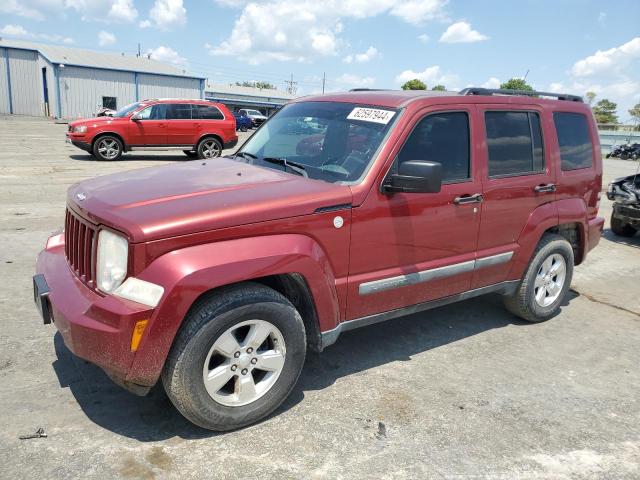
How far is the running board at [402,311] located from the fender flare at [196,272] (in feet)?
1.76

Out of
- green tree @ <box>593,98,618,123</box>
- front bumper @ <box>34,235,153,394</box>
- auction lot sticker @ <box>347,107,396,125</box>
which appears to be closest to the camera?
front bumper @ <box>34,235,153,394</box>

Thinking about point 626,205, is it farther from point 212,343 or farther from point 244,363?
point 212,343

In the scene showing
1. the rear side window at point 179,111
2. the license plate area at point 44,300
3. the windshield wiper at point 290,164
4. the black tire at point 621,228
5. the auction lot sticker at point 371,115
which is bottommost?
the black tire at point 621,228

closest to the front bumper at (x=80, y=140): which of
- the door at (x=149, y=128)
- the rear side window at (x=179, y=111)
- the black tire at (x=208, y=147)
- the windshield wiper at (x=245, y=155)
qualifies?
the door at (x=149, y=128)

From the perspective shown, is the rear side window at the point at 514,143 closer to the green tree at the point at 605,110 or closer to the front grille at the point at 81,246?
the front grille at the point at 81,246

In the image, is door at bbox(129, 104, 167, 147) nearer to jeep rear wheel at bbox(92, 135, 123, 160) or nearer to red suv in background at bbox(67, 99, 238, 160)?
red suv in background at bbox(67, 99, 238, 160)

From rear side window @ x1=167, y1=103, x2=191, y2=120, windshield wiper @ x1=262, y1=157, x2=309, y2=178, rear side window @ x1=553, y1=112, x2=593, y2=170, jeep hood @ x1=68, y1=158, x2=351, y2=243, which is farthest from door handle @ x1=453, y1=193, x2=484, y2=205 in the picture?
rear side window @ x1=167, y1=103, x2=191, y2=120

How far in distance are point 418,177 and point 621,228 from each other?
24.1ft

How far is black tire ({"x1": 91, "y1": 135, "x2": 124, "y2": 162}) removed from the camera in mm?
15266

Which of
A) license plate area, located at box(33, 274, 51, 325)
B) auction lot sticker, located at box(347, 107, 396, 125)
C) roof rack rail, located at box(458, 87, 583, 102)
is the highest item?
roof rack rail, located at box(458, 87, 583, 102)

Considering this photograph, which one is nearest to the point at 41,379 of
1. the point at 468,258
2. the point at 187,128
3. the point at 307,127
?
the point at 307,127

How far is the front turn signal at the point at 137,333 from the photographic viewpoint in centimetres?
260

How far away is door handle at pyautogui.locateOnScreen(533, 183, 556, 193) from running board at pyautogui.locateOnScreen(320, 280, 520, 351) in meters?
0.80

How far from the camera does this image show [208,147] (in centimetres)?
1697
